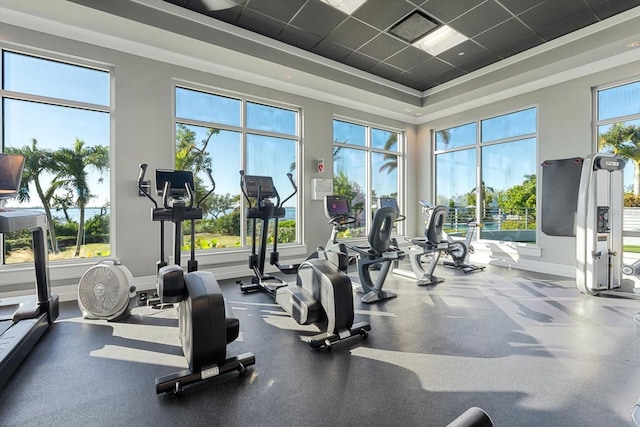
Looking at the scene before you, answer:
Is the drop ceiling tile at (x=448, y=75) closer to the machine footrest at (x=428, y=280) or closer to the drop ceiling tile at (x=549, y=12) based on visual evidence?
the drop ceiling tile at (x=549, y=12)

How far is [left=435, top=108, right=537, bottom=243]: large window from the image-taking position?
614cm

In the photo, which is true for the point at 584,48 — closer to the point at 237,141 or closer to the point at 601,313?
the point at 601,313

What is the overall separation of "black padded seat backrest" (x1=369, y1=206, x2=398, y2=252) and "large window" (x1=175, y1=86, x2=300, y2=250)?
2.50 m

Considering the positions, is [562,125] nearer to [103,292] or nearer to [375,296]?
[375,296]

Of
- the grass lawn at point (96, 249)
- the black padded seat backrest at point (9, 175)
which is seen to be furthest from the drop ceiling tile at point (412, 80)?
the black padded seat backrest at point (9, 175)

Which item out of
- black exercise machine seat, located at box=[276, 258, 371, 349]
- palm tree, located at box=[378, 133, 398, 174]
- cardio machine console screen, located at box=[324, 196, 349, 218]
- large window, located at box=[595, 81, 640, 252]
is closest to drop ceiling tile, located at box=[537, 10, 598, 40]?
large window, located at box=[595, 81, 640, 252]

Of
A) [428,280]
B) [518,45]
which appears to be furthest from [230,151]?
[518,45]

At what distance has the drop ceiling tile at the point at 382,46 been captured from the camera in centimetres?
489

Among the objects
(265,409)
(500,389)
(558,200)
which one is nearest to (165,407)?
(265,409)

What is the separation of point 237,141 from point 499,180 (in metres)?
5.47

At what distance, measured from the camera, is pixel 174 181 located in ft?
13.3

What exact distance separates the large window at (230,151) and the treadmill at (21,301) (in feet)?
7.24

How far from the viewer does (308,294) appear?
3.29m

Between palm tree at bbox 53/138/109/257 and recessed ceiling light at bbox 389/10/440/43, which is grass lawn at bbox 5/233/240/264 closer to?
palm tree at bbox 53/138/109/257
